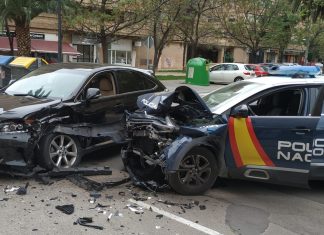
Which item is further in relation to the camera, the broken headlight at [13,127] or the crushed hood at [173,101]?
the crushed hood at [173,101]

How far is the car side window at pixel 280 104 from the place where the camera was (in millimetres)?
5938

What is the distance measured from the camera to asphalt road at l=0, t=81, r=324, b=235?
14.9 feet

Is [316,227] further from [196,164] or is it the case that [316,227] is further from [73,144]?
[73,144]

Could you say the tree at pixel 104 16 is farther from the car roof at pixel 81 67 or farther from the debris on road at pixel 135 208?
the debris on road at pixel 135 208

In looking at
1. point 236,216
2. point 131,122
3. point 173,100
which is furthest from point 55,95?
point 236,216

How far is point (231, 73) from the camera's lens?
1155 inches

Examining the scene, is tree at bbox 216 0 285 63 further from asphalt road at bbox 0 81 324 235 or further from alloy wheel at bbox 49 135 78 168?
asphalt road at bbox 0 81 324 235

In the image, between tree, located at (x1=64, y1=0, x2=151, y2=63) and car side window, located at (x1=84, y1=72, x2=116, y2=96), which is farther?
tree, located at (x1=64, y1=0, x2=151, y2=63)

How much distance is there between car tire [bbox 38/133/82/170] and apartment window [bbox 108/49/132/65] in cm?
3680

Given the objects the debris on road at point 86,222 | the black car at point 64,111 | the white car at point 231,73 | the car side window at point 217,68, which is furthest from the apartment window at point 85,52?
the debris on road at point 86,222

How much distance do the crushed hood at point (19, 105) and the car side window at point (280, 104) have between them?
9.04 feet

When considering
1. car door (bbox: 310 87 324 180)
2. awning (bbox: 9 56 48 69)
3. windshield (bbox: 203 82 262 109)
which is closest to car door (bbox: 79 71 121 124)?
windshield (bbox: 203 82 262 109)

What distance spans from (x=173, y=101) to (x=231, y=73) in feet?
78.4

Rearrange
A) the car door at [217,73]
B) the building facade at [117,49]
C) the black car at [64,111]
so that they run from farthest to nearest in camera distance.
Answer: the building facade at [117,49] < the car door at [217,73] < the black car at [64,111]
